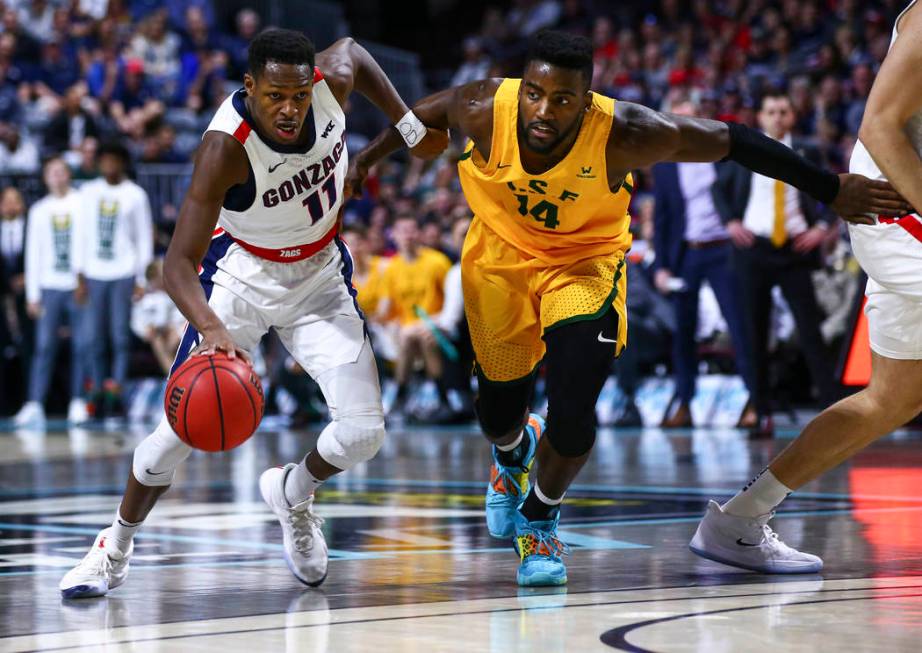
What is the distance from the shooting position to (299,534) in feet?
16.4

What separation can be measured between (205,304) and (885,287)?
2.06m

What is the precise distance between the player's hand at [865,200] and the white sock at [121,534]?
2.43 meters

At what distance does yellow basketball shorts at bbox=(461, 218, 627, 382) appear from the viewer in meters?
5.20

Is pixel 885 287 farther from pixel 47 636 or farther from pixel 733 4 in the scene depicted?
pixel 733 4

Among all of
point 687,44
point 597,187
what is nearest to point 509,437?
point 597,187

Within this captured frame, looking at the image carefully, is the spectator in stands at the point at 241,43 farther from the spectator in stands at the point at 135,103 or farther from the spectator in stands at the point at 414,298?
the spectator in stands at the point at 414,298

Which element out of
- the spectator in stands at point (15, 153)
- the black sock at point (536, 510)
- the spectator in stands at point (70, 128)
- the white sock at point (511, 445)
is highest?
the spectator in stands at point (70, 128)

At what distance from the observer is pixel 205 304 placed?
475cm

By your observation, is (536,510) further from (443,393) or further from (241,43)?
(241,43)

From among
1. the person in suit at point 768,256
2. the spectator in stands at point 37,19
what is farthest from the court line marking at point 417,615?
the spectator in stands at point 37,19

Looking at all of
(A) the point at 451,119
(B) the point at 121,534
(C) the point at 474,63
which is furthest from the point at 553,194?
(C) the point at 474,63

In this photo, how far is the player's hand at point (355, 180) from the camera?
5477 millimetres

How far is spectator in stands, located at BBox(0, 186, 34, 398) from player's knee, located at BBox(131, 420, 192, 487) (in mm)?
10463

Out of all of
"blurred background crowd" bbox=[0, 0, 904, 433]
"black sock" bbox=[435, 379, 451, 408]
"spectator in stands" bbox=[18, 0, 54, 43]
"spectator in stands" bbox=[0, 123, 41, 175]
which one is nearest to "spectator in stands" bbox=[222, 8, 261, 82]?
"blurred background crowd" bbox=[0, 0, 904, 433]
